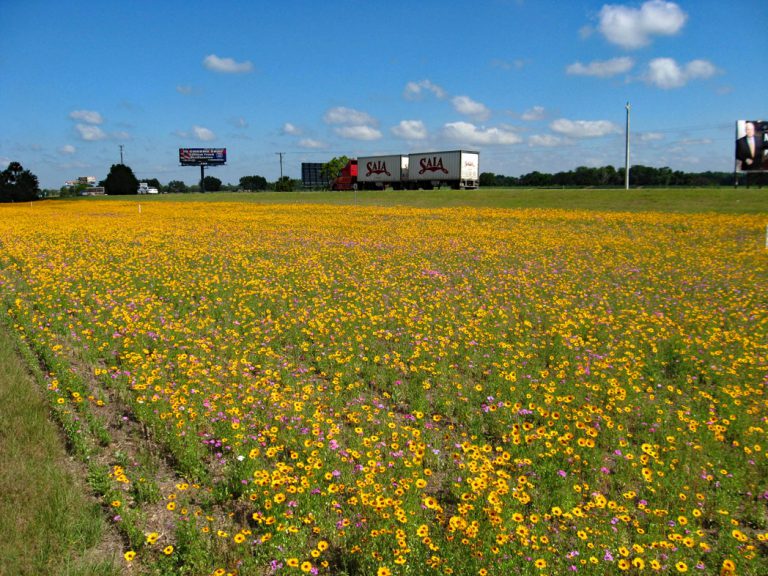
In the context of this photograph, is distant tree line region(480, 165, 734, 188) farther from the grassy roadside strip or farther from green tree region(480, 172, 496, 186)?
the grassy roadside strip

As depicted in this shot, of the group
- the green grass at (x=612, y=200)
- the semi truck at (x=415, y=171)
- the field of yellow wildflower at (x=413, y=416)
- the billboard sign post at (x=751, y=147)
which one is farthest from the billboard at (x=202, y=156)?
the field of yellow wildflower at (x=413, y=416)

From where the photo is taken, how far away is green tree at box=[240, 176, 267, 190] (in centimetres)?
13962

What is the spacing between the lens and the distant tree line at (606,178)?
84125 millimetres

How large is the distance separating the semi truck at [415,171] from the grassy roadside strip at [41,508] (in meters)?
58.2

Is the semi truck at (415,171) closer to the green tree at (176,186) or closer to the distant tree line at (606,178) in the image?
the distant tree line at (606,178)

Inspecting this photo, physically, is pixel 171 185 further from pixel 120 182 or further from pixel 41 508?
pixel 41 508

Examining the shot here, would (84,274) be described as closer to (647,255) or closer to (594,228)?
(647,255)

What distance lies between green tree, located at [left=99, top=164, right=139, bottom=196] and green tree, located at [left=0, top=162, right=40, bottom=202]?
51.9 ft

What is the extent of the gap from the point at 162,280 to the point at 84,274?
2.08 metres

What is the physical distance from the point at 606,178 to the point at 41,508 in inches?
4380

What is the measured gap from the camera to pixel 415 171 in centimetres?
6538

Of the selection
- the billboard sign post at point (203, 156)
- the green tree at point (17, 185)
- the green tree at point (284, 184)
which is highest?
the billboard sign post at point (203, 156)

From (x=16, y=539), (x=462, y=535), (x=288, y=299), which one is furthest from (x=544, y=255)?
(x=16, y=539)

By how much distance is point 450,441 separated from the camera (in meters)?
5.52
